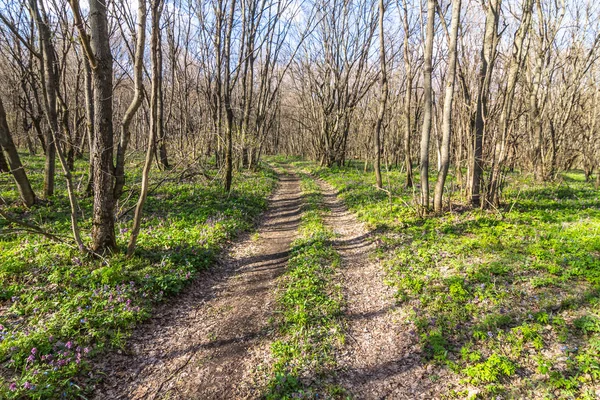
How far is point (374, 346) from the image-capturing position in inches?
178

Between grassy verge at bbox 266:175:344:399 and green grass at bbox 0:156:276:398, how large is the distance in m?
2.22

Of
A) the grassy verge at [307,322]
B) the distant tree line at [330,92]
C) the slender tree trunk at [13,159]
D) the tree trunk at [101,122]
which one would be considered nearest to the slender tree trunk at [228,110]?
the distant tree line at [330,92]

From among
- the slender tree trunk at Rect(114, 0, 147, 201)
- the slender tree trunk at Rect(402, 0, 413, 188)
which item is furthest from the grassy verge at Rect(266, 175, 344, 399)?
the slender tree trunk at Rect(402, 0, 413, 188)

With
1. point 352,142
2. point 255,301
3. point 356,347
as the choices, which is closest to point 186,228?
point 255,301

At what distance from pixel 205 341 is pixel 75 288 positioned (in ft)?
8.80

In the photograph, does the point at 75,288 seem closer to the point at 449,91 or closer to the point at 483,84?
the point at 449,91

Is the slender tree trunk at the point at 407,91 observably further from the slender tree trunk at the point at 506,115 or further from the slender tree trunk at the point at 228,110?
the slender tree trunk at the point at 228,110

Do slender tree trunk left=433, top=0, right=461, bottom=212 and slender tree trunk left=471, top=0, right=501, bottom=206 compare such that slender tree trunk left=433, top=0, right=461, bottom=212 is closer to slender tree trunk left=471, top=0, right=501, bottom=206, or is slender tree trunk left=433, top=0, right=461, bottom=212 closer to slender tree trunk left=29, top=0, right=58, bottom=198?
slender tree trunk left=471, top=0, right=501, bottom=206

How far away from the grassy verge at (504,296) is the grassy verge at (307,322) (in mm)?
1325

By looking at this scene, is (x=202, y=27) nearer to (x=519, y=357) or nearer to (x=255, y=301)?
(x=255, y=301)

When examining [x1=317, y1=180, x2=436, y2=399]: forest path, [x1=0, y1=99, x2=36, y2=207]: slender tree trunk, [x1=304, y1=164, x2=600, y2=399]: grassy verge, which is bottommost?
[x1=317, y1=180, x2=436, y2=399]: forest path

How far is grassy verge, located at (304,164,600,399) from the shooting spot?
3.58 meters

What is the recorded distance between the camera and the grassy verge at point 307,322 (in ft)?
12.5

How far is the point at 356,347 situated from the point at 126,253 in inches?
206
